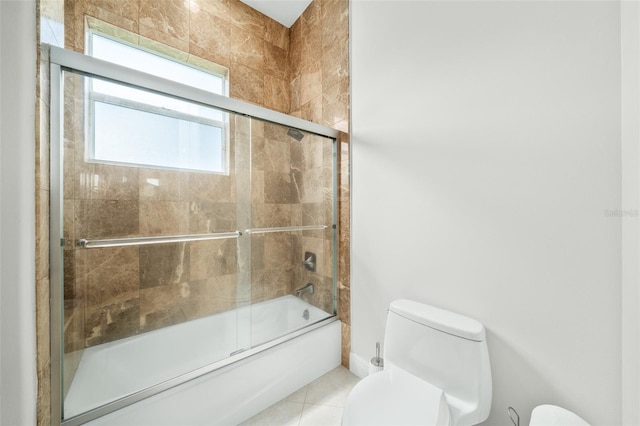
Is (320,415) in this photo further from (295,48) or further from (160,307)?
(295,48)

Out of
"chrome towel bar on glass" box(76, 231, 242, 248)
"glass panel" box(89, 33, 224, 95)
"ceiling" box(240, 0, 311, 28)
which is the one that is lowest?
"chrome towel bar on glass" box(76, 231, 242, 248)

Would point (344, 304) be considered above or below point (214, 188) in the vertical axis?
below

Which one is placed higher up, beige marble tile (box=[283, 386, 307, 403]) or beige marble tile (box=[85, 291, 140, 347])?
beige marble tile (box=[85, 291, 140, 347])

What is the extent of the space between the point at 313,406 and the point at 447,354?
0.86 metres

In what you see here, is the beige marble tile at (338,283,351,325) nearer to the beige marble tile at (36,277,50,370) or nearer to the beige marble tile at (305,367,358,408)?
the beige marble tile at (305,367,358,408)

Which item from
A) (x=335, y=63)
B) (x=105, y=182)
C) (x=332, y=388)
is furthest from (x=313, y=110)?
(x=332, y=388)

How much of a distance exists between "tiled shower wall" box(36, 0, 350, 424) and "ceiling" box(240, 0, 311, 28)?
59mm

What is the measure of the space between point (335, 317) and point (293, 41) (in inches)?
96.1

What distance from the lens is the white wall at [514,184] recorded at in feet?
2.61

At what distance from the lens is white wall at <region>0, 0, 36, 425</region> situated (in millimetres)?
614

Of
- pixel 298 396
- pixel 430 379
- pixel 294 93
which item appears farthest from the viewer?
pixel 294 93

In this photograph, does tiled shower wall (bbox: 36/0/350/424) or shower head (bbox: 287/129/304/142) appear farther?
shower head (bbox: 287/129/304/142)

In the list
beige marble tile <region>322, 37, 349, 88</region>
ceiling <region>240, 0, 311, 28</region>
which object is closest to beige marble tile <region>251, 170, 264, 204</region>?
beige marble tile <region>322, 37, 349, 88</region>

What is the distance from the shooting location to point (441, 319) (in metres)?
1.04
